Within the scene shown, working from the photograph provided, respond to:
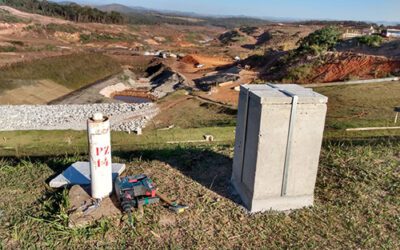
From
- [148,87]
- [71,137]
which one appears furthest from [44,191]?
[148,87]

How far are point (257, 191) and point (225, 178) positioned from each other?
125 cm

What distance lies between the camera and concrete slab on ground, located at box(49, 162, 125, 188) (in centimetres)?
601

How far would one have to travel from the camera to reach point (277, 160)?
199 inches

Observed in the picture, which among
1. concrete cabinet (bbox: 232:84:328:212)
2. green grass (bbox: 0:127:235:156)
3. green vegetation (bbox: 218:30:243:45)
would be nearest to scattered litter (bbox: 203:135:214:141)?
green grass (bbox: 0:127:235:156)

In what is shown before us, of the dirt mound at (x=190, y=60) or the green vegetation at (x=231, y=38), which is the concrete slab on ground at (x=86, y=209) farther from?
the green vegetation at (x=231, y=38)

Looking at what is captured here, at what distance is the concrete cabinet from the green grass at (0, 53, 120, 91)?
111 ft

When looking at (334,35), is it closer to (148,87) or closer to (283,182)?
(148,87)

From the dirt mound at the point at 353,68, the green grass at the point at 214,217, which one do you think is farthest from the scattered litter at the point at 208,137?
the dirt mound at the point at 353,68

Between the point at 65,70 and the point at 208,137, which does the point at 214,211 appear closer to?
the point at 208,137

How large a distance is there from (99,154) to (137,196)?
855mm

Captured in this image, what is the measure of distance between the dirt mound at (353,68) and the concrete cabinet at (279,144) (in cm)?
2452

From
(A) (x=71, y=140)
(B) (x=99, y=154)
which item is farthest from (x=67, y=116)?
(B) (x=99, y=154)

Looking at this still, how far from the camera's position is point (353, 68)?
2955 centimetres

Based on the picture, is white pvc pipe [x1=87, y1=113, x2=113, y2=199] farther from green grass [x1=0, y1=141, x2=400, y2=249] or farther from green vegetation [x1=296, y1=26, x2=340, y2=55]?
green vegetation [x1=296, y1=26, x2=340, y2=55]
